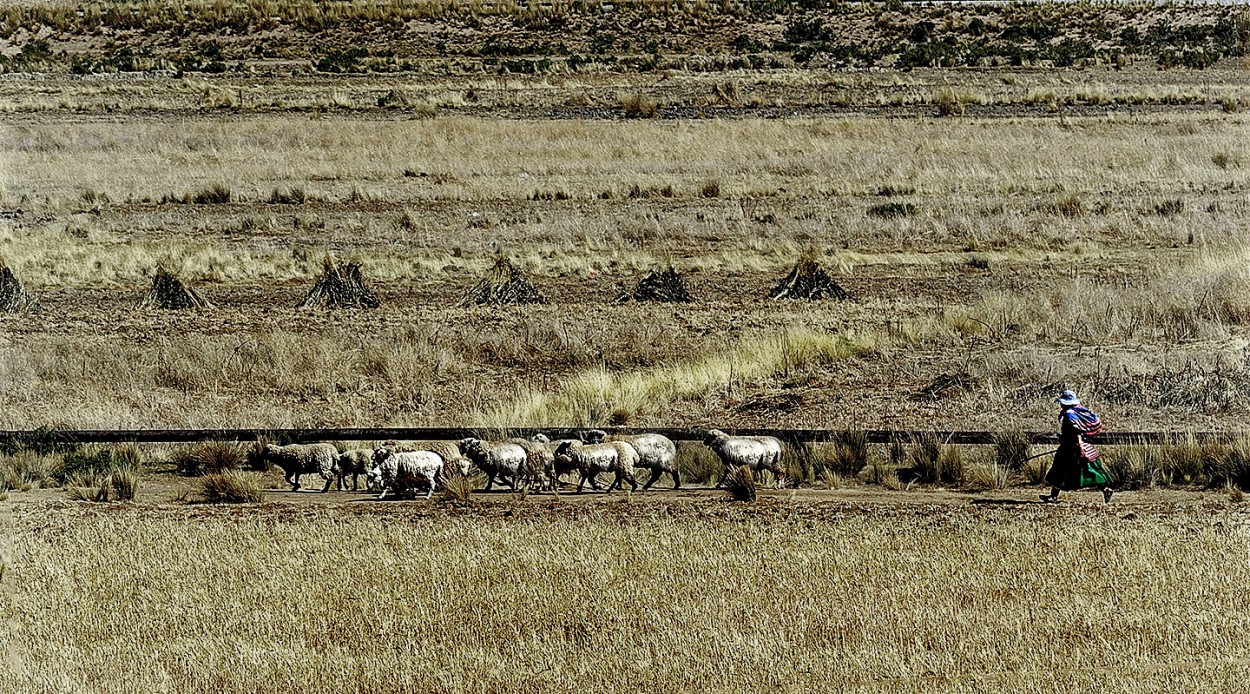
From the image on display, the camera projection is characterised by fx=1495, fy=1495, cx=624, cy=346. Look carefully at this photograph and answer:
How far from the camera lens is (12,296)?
24828 millimetres

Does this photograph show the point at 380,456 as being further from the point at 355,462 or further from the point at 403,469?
the point at 355,462

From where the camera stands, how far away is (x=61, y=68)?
64.7m

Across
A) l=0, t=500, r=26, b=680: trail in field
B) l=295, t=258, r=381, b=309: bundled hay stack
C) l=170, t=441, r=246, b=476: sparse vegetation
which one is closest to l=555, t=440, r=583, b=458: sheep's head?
l=170, t=441, r=246, b=476: sparse vegetation

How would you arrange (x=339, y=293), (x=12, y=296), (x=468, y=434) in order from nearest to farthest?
1. (x=468, y=434)
2. (x=12, y=296)
3. (x=339, y=293)

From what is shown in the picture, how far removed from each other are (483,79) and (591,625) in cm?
5144

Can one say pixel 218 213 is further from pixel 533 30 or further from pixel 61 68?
pixel 533 30

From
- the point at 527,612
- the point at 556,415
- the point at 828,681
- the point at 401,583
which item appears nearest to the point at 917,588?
the point at 828,681

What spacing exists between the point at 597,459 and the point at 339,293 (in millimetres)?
11934

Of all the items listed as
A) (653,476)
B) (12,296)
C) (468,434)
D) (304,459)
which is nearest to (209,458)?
(304,459)

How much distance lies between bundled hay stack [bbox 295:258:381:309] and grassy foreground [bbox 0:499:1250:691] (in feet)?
36.3

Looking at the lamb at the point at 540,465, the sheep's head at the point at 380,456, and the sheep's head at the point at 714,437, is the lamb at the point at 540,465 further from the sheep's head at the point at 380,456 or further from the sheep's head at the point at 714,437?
the sheep's head at the point at 714,437

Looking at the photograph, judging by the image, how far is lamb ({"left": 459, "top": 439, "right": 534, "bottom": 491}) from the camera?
Answer: 14547mm

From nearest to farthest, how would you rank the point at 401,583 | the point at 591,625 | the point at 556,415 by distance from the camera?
the point at 591,625, the point at 401,583, the point at 556,415

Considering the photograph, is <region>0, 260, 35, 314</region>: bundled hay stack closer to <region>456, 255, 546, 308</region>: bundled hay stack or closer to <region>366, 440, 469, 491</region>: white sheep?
<region>456, 255, 546, 308</region>: bundled hay stack
